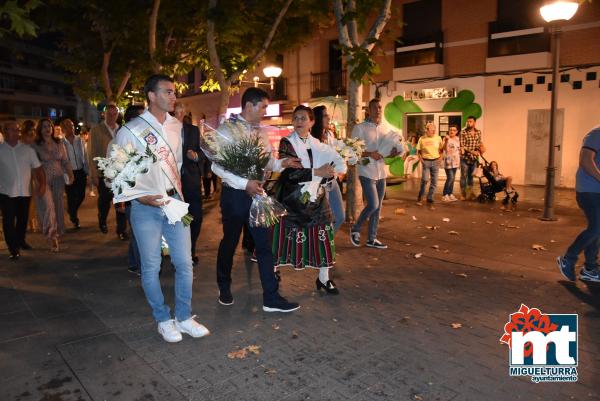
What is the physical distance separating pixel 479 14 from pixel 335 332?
15.1m

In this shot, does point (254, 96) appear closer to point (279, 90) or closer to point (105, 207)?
point (105, 207)

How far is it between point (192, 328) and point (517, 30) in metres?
14.9

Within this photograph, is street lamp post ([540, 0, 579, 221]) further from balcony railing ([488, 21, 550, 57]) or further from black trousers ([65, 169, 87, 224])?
black trousers ([65, 169, 87, 224])

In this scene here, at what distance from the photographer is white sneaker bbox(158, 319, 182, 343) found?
420 centimetres

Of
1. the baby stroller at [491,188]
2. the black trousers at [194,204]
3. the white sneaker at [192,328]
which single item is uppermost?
the black trousers at [194,204]

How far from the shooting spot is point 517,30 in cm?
1561

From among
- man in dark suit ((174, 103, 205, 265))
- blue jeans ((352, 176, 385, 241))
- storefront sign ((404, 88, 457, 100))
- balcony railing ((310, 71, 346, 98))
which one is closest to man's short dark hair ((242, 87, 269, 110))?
man in dark suit ((174, 103, 205, 265))

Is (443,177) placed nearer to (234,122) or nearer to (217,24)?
(217,24)

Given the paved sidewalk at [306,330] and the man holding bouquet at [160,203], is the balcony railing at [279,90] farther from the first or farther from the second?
the man holding bouquet at [160,203]

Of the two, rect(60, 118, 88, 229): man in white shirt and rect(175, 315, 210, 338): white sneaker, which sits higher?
rect(60, 118, 88, 229): man in white shirt

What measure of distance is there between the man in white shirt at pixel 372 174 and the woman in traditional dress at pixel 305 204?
6.81 feet

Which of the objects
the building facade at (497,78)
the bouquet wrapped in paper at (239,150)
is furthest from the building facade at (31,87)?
the bouquet wrapped in paper at (239,150)

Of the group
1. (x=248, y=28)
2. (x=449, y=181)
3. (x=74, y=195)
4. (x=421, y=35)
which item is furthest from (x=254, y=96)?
(x=421, y=35)

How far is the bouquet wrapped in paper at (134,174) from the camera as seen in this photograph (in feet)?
12.5
